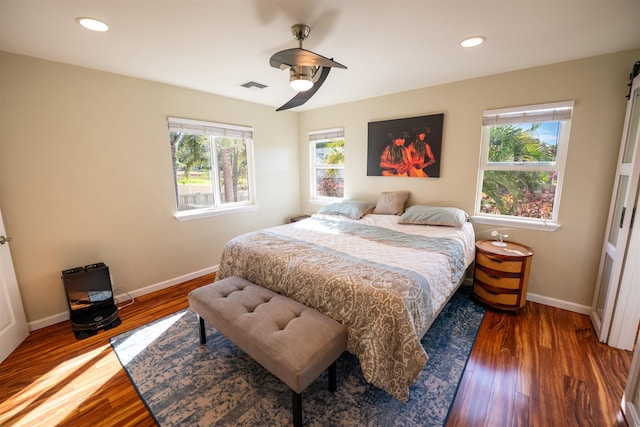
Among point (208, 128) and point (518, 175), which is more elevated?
point (208, 128)

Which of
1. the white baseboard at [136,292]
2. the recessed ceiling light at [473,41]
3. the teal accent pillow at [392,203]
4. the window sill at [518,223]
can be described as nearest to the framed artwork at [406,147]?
the teal accent pillow at [392,203]

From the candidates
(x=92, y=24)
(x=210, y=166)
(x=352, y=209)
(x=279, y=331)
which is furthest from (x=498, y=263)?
(x=92, y=24)

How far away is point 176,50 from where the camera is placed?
2.12 m

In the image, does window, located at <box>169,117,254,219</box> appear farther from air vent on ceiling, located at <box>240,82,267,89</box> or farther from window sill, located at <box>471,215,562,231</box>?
window sill, located at <box>471,215,562,231</box>

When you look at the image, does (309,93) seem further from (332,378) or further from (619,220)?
(619,220)

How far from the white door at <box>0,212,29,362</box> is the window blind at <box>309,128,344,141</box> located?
3.57 m

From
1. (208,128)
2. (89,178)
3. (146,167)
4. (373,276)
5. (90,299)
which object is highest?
(208,128)

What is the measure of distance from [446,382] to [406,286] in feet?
2.57

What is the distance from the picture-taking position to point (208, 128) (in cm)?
334

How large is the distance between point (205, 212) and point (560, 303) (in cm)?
407

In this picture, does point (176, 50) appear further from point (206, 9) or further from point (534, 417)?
Result: point (534, 417)

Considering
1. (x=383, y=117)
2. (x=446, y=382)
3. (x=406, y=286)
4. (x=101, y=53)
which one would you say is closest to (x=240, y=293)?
(x=406, y=286)

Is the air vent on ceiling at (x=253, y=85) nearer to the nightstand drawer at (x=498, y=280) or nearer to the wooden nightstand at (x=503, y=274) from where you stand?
the wooden nightstand at (x=503, y=274)

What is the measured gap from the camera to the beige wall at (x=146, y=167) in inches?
87.6
